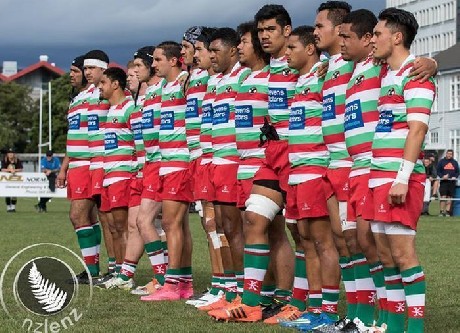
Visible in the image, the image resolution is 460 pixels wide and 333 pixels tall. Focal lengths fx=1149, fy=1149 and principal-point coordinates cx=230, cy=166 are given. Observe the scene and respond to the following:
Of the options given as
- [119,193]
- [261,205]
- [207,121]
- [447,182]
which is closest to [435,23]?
[447,182]

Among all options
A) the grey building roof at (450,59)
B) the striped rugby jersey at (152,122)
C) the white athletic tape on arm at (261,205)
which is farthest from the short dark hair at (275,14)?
the grey building roof at (450,59)

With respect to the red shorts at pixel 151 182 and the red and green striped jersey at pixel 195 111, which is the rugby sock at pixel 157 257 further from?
the red and green striped jersey at pixel 195 111

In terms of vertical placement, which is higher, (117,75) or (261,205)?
(117,75)

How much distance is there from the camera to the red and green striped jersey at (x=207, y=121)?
39.1 feet

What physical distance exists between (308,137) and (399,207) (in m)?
1.70

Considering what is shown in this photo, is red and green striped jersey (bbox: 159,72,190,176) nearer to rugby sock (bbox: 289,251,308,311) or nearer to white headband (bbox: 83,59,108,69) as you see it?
white headband (bbox: 83,59,108,69)

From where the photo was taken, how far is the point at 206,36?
1238 centimetres

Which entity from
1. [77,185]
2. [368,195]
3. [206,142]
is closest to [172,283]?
[206,142]

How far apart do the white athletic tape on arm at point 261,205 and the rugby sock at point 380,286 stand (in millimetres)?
1495

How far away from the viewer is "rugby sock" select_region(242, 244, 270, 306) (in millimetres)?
10414

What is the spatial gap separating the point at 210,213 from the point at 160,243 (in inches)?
42.9

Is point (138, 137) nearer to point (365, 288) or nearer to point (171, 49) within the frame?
point (171, 49)

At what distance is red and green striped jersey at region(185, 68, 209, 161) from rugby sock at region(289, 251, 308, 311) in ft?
7.66

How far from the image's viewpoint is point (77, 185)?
573 inches
